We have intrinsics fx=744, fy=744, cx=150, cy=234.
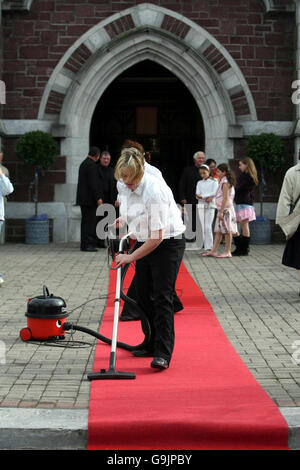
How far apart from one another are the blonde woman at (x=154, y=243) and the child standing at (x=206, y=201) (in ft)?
24.1

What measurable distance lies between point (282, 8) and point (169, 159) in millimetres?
5213

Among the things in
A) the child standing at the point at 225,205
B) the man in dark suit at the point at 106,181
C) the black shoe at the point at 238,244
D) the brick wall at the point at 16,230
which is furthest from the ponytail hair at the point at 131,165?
the brick wall at the point at 16,230

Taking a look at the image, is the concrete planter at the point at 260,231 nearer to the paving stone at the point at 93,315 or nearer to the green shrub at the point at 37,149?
the paving stone at the point at 93,315

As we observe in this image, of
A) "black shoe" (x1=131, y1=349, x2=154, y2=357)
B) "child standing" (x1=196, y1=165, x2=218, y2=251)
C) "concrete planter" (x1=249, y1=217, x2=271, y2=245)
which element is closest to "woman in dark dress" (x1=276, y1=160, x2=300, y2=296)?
"black shoe" (x1=131, y1=349, x2=154, y2=357)

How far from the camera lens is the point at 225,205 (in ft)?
39.4

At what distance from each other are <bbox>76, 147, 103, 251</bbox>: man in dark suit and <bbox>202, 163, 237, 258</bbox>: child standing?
223 cm

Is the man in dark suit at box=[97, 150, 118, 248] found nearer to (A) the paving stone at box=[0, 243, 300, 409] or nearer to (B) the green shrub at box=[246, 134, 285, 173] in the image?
(A) the paving stone at box=[0, 243, 300, 409]

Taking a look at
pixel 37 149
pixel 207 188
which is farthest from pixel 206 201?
pixel 37 149

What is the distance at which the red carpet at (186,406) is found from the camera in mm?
3879

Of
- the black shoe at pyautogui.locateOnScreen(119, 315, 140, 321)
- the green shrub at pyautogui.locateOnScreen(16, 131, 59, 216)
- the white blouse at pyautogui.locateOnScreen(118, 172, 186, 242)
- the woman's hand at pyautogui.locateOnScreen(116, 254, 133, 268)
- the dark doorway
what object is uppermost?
the dark doorway

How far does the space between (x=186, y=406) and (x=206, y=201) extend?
878cm

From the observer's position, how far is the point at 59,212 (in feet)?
49.0

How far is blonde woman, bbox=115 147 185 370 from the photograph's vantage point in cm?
493

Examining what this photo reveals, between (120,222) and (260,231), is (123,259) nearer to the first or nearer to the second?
(120,222)
